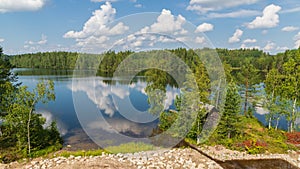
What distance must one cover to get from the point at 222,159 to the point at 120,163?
514cm

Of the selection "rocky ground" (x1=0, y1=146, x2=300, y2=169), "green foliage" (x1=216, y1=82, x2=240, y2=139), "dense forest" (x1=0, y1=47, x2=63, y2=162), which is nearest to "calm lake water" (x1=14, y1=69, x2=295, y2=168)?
"rocky ground" (x1=0, y1=146, x2=300, y2=169)

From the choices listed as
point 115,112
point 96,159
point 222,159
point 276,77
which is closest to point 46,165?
point 96,159

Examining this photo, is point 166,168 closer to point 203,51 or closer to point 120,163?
point 120,163

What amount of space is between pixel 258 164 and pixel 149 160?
5.31 m

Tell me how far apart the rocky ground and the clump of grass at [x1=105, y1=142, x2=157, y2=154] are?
612 mm

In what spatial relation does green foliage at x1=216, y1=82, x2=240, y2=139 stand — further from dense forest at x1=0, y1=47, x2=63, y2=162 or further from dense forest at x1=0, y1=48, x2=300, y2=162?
dense forest at x1=0, y1=47, x2=63, y2=162

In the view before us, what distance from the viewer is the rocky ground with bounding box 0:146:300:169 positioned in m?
9.09

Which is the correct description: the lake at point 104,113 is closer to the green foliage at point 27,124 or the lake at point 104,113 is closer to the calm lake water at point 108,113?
the calm lake water at point 108,113

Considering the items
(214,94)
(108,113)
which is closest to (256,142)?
(214,94)

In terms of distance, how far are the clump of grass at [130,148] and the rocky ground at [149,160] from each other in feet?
2.01

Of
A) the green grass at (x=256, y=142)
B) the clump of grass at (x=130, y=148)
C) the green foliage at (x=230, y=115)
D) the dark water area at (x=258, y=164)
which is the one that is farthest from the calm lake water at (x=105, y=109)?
Answer: the dark water area at (x=258, y=164)

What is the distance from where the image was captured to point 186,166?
9.42 meters

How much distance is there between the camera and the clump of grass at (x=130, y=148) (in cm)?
1098

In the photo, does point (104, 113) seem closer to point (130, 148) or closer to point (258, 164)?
point (130, 148)
